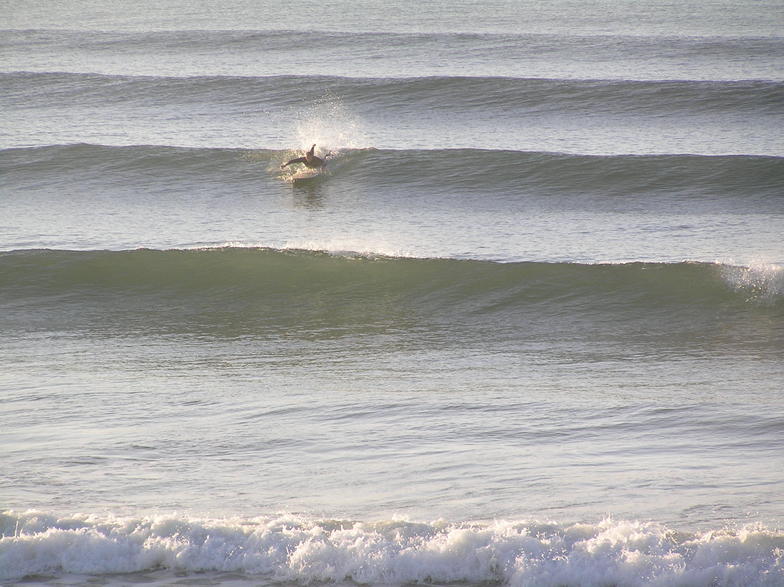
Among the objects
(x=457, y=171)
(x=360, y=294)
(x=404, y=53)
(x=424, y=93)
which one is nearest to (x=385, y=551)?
(x=360, y=294)

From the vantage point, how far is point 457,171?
18.0m

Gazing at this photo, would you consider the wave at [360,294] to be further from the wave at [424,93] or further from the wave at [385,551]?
the wave at [424,93]

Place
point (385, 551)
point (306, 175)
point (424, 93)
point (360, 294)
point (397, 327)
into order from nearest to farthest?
point (385, 551) < point (397, 327) < point (360, 294) < point (306, 175) < point (424, 93)

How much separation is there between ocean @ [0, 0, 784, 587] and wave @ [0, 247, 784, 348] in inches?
2.0

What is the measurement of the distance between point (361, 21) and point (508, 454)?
32461 mm

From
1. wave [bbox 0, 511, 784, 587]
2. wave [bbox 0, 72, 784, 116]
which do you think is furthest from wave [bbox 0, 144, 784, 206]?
wave [bbox 0, 511, 784, 587]

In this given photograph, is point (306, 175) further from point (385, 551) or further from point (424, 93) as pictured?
point (385, 551)

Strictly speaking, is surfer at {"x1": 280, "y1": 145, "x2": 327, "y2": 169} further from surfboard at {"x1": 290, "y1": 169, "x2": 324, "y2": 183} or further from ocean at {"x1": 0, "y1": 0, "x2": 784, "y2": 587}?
ocean at {"x1": 0, "y1": 0, "x2": 784, "y2": 587}

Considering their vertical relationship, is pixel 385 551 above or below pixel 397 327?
below

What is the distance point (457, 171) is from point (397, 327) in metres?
7.94

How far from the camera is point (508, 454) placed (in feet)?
21.5

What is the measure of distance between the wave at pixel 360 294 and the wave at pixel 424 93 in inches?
434

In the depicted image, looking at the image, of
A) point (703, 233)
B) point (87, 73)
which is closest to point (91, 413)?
point (703, 233)

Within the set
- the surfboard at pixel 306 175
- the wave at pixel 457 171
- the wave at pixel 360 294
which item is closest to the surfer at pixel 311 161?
the surfboard at pixel 306 175
